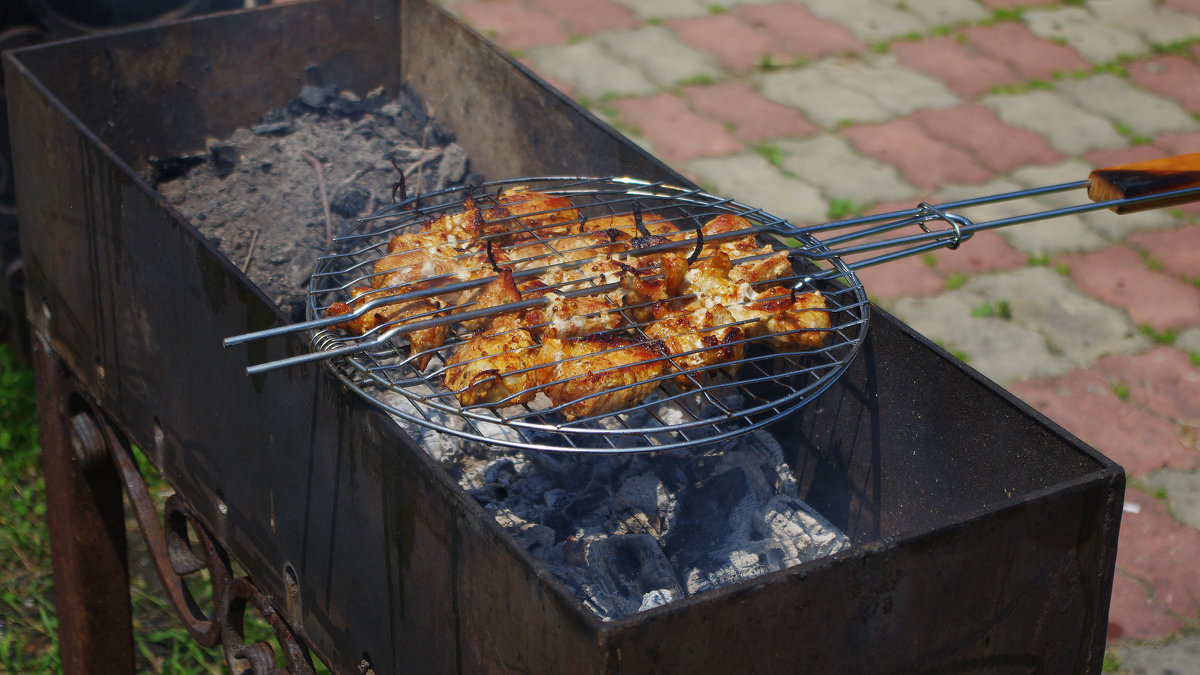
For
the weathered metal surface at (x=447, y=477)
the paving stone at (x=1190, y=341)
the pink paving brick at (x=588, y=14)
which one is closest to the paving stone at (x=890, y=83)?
the pink paving brick at (x=588, y=14)

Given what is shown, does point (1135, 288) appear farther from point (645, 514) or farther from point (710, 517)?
point (645, 514)

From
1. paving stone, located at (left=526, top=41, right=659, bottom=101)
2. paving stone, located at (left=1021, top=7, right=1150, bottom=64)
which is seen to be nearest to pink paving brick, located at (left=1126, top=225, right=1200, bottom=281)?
paving stone, located at (left=1021, top=7, right=1150, bottom=64)

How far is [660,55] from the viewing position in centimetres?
652

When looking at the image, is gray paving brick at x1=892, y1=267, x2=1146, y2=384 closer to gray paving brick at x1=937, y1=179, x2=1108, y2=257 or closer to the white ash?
gray paving brick at x1=937, y1=179, x2=1108, y2=257

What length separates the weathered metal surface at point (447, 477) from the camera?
162 centimetres

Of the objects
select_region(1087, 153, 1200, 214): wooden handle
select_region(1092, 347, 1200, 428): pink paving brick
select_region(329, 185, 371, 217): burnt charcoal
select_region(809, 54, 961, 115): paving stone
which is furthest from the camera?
select_region(809, 54, 961, 115): paving stone

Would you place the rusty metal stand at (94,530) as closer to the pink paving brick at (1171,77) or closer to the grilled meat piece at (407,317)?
the grilled meat piece at (407,317)

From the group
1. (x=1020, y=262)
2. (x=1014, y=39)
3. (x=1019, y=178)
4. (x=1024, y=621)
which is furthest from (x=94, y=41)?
(x=1014, y=39)

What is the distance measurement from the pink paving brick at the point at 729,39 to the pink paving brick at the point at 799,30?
76 mm

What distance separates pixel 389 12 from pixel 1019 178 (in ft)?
11.0

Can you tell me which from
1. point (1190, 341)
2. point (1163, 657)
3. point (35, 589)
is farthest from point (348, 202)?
point (1190, 341)

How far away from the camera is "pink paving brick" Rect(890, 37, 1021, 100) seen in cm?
635

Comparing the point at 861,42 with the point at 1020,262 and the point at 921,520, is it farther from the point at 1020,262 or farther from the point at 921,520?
the point at 921,520

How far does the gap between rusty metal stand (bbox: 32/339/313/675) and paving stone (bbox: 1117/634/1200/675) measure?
2.51 metres
